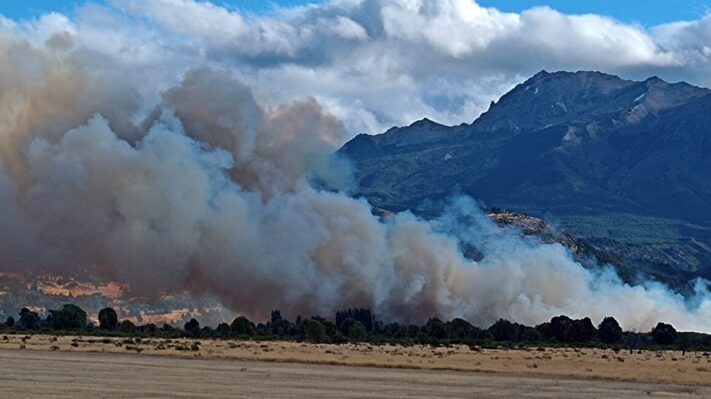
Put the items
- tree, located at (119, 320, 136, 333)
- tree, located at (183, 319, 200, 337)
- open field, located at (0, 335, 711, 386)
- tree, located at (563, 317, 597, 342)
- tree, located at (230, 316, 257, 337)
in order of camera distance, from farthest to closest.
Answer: tree, located at (563, 317, 597, 342) → tree, located at (119, 320, 136, 333) → tree, located at (183, 319, 200, 337) → tree, located at (230, 316, 257, 337) → open field, located at (0, 335, 711, 386)

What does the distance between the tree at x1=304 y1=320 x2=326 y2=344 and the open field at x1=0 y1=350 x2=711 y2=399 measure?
67.5 metres

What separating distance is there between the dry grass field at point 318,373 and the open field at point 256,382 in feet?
0.29

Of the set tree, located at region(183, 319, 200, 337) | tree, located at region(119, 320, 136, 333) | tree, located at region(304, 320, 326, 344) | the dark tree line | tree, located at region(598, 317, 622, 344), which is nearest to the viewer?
tree, located at region(304, 320, 326, 344)

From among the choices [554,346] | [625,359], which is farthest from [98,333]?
[625,359]

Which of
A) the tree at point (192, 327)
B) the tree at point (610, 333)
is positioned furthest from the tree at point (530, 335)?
the tree at point (192, 327)

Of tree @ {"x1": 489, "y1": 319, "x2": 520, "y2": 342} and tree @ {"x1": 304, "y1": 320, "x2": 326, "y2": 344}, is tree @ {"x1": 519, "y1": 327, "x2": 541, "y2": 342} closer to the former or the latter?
tree @ {"x1": 489, "y1": 319, "x2": 520, "y2": 342}

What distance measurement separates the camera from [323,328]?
180 m

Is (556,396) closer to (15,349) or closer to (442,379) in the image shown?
(442,379)

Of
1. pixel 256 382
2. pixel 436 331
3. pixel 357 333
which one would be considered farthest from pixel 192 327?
pixel 256 382

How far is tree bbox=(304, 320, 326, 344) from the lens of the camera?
174 metres

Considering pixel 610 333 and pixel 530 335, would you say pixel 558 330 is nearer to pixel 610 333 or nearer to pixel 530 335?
pixel 530 335

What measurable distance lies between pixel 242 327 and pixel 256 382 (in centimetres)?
10929

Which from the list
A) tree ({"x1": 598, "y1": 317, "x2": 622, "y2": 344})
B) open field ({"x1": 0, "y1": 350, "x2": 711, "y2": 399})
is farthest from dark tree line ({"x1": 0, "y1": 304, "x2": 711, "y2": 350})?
open field ({"x1": 0, "y1": 350, "x2": 711, "y2": 399})

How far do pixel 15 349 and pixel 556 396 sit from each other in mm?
66096
